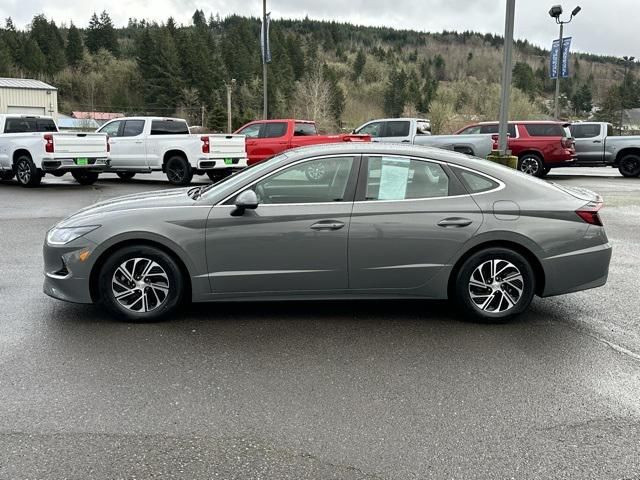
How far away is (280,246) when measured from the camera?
500cm

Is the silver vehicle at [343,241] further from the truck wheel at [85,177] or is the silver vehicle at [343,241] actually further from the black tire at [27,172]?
the truck wheel at [85,177]

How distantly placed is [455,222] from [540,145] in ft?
50.4

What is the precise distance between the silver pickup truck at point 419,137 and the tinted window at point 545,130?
138 cm

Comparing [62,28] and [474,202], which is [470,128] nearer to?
[474,202]

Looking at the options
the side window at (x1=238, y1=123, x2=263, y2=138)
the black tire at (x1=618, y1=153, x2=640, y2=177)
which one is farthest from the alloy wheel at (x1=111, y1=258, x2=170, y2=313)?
the black tire at (x1=618, y1=153, x2=640, y2=177)

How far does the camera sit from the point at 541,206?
520cm

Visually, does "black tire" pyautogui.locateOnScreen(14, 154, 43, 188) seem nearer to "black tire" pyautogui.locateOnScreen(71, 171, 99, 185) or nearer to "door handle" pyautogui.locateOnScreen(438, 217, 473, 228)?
"black tire" pyautogui.locateOnScreen(71, 171, 99, 185)

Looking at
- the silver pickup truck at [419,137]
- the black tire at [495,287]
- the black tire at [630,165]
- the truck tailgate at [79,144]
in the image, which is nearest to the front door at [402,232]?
the black tire at [495,287]

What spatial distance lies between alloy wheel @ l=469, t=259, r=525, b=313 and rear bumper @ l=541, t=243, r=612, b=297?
0.80 ft

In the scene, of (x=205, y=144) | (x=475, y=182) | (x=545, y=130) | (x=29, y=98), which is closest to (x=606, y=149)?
(x=545, y=130)

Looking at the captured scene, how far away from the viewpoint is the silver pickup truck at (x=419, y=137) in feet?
63.6

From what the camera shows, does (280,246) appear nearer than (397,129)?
Yes

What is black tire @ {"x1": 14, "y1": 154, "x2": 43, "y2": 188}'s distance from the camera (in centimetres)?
1591

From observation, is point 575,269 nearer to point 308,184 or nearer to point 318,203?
point 318,203
